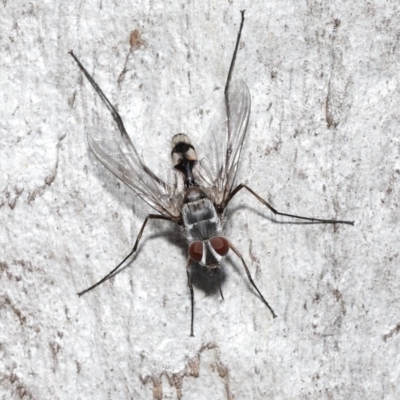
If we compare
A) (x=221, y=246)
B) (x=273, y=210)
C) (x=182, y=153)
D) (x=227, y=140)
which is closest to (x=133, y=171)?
(x=182, y=153)

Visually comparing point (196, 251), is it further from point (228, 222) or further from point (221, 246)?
point (228, 222)

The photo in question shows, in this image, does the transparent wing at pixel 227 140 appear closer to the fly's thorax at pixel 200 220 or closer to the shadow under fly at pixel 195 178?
the shadow under fly at pixel 195 178

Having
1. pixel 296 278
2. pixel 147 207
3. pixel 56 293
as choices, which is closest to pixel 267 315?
pixel 296 278

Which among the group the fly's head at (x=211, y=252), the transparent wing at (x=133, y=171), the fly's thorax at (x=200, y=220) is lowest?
the fly's head at (x=211, y=252)

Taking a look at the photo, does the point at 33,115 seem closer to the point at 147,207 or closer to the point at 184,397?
the point at 147,207

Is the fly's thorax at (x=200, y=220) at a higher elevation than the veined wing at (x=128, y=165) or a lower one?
lower

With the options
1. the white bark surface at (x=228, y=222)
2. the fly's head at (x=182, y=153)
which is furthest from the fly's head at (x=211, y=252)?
the fly's head at (x=182, y=153)

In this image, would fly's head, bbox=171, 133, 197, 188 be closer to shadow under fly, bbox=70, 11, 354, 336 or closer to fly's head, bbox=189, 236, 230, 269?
shadow under fly, bbox=70, 11, 354, 336
